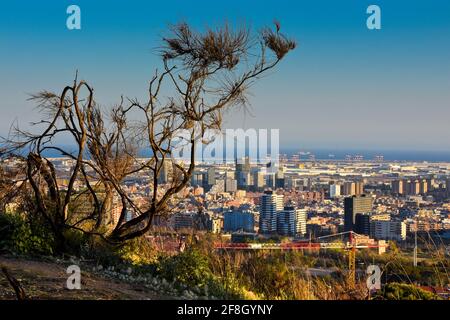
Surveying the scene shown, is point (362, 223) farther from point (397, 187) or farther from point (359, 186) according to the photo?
point (359, 186)

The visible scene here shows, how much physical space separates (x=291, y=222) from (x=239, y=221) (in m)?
1.52

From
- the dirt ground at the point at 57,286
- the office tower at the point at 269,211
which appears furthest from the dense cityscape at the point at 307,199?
the dirt ground at the point at 57,286

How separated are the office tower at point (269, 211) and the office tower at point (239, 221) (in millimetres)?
263

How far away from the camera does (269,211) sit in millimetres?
14836

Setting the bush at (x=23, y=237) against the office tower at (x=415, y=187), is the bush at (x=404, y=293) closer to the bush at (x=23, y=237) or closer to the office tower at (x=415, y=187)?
the bush at (x=23, y=237)

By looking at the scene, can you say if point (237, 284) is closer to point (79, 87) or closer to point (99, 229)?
point (99, 229)

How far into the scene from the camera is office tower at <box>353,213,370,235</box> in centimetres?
A: 1492

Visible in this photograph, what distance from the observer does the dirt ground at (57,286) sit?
5.31 metres

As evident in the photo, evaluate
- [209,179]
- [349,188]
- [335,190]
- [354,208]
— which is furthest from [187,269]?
[335,190]

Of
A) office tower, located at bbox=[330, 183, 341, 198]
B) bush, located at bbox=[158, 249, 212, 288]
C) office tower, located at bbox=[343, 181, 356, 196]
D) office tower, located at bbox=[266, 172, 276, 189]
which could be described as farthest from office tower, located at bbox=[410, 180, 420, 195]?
bush, located at bbox=[158, 249, 212, 288]

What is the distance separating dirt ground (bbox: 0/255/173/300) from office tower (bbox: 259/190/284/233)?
26.3ft

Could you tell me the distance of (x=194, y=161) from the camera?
26.0 ft
